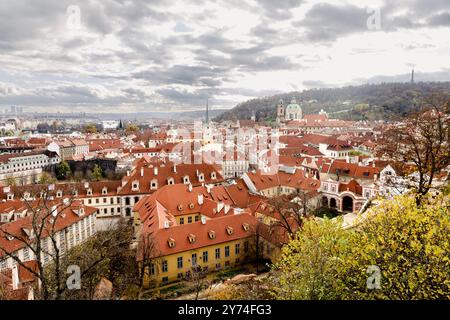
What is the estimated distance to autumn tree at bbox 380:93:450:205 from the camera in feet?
40.7

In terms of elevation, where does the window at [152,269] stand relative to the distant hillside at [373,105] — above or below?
below

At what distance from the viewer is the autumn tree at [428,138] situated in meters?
12.4

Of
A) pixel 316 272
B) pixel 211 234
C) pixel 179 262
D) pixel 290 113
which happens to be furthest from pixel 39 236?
pixel 290 113

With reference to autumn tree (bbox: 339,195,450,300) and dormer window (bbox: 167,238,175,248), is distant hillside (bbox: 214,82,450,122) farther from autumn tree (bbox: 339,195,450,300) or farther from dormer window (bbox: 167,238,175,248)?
autumn tree (bbox: 339,195,450,300)

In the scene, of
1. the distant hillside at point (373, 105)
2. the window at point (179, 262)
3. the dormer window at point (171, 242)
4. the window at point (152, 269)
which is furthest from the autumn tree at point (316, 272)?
the distant hillside at point (373, 105)

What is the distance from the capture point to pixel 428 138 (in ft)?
40.8

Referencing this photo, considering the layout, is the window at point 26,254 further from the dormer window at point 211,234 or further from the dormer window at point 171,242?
the dormer window at point 211,234

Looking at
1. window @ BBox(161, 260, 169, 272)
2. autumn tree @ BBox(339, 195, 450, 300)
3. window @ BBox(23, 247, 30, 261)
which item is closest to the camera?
autumn tree @ BBox(339, 195, 450, 300)

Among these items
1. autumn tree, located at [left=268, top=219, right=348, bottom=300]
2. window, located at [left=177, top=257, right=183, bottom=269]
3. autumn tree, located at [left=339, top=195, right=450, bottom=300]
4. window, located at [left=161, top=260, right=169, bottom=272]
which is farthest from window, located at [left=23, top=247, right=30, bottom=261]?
autumn tree, located at [left=339, top=195, right=450, bottom=300]

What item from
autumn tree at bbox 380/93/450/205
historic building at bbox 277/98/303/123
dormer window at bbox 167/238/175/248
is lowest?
dormer window at bbox 167/238/175/248

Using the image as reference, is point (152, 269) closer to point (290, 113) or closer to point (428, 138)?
point (428, 138)

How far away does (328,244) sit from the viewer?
1016 cm
